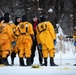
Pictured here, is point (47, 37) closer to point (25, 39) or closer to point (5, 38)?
point (25, 39)

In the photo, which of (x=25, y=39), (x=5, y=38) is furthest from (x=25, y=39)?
(x=5, y=38)

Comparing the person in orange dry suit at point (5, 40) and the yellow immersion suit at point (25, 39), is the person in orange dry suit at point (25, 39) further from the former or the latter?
the person in orange dry suit at point (5, 40)

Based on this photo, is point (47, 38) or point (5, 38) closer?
point (47, 38)

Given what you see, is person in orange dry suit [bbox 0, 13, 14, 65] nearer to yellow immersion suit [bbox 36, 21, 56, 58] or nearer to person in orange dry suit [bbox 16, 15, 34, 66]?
person in orange dry suit [bbox 16, 15, 34, 66]

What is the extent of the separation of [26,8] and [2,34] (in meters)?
20.0

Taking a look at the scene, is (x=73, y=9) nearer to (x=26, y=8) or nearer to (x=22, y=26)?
(x=26, y=8)

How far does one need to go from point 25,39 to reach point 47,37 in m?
0.76

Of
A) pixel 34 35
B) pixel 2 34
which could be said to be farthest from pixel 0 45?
pixel 34 35

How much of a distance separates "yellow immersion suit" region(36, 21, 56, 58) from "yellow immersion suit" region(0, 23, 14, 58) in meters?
1.09

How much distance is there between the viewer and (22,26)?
13.1 metres

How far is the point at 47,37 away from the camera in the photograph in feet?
42.5

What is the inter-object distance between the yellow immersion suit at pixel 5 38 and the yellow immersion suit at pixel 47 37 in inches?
42.8

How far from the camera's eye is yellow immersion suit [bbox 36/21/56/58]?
1292 cm

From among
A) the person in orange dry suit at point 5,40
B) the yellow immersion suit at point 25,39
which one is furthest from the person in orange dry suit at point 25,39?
the person in orange dry suit at point 5,40
